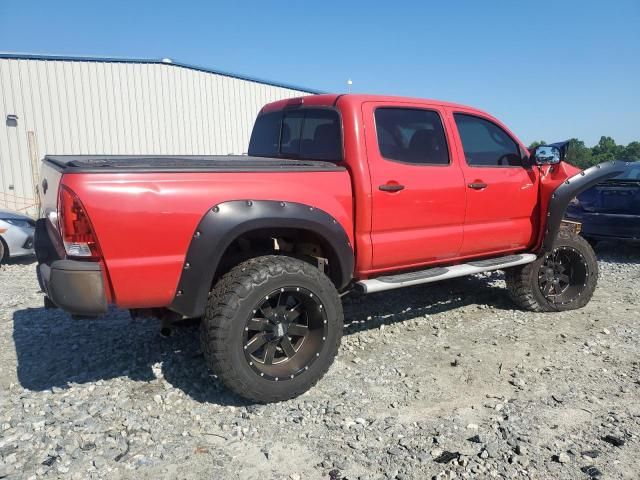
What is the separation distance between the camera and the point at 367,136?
3.60 meters

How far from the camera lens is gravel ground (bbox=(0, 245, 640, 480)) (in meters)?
2.57

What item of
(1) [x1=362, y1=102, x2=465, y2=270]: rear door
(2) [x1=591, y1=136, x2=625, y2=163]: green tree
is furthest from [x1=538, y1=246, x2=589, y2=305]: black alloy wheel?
(2) [x1=591, y1=136, x2=625, y2=163]: green tree

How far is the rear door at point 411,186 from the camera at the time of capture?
3.60 m

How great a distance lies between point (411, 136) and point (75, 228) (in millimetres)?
2517

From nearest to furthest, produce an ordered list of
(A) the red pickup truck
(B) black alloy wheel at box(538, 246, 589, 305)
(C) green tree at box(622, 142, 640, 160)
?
(A) the red pickup truck, (B) black alloy wheel at box(538, 246, 589, 305), (C) green tree at box(622, 142, 640, 160)

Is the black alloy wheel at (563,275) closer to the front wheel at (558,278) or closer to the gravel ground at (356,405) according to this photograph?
the front wheel at (558,278)

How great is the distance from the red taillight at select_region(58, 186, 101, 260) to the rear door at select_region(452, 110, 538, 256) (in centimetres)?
284

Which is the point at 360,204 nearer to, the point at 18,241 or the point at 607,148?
the point at 18,241

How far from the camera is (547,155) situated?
441 cm

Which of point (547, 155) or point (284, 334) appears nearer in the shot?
point (284, 334)

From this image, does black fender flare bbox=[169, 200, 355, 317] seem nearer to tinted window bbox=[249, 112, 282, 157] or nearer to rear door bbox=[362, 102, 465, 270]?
rear door bbox=[362, 102, 465, 270]

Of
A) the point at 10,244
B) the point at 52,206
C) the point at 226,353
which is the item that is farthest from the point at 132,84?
the point at 226,353

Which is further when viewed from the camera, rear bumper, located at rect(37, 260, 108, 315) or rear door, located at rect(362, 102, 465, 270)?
rear door, located at rect(362, 102, 465, 270)

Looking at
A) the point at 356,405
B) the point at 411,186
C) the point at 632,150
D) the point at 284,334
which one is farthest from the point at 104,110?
the point at 632,150
